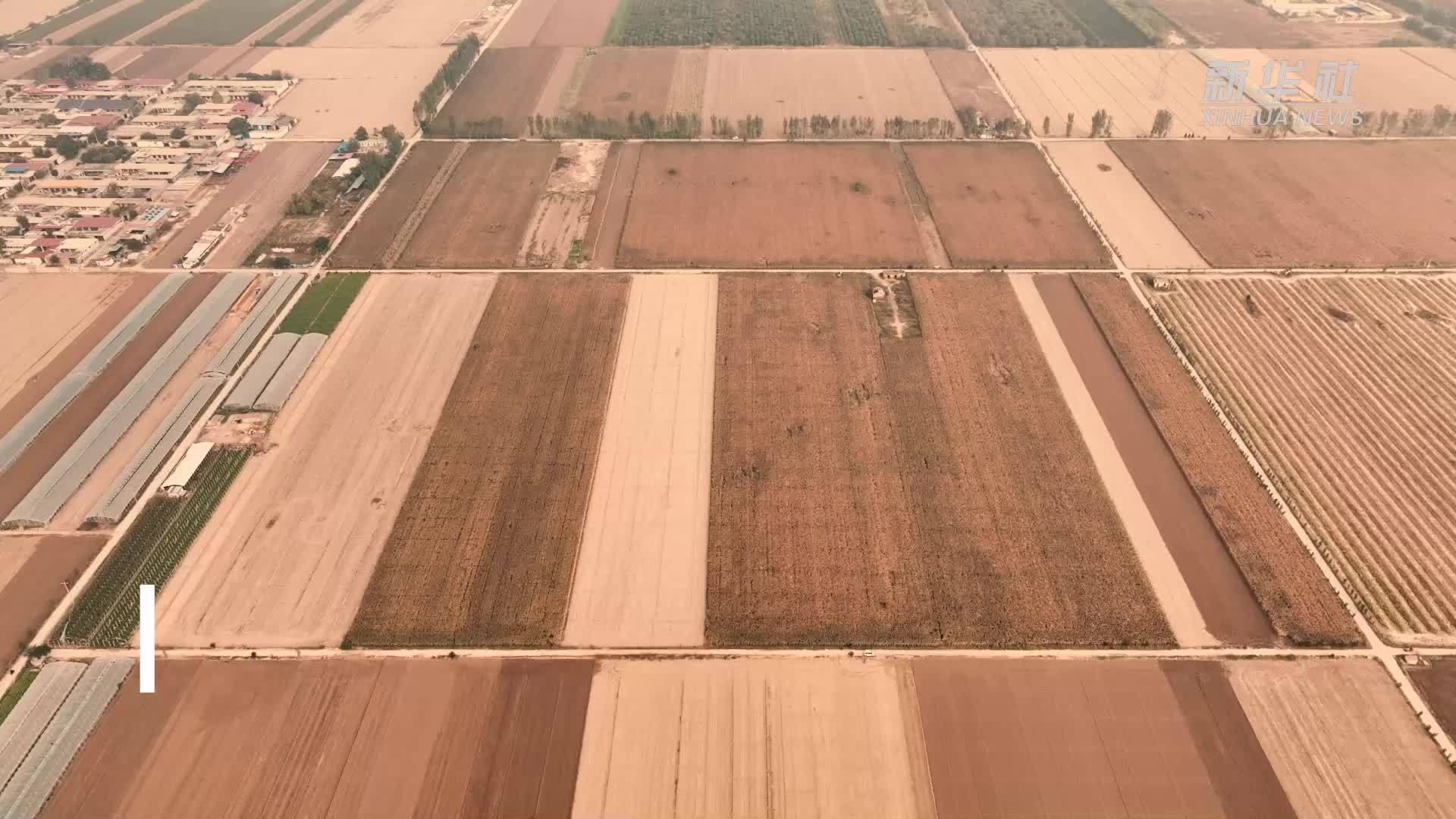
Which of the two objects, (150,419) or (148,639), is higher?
(150,419)

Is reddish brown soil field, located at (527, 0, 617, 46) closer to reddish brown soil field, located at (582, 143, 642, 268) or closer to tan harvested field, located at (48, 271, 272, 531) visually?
reddish brown soil field, located at (582, 143, 642, 268)

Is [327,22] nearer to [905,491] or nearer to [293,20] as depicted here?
[293,20]

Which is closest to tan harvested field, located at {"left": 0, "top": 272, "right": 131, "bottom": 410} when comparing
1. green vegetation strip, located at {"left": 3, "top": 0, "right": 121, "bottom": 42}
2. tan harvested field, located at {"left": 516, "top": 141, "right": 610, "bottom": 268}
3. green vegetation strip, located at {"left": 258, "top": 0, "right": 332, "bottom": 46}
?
tan harvested field, located at {"left": 516, "top": 141, "right": 610, "bottom": 268}

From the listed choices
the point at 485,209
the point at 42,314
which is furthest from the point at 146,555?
the point at 485,209

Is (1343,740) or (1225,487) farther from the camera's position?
(1225,487)

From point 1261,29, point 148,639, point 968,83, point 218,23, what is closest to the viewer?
point 148,639

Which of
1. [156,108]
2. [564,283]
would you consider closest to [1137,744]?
[564,283]

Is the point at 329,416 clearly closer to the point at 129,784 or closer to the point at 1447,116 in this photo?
the point at 129,784

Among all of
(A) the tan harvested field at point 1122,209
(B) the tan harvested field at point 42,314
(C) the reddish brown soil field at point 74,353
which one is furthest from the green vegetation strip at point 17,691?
(A) the tan harvested field at point 1122,209
